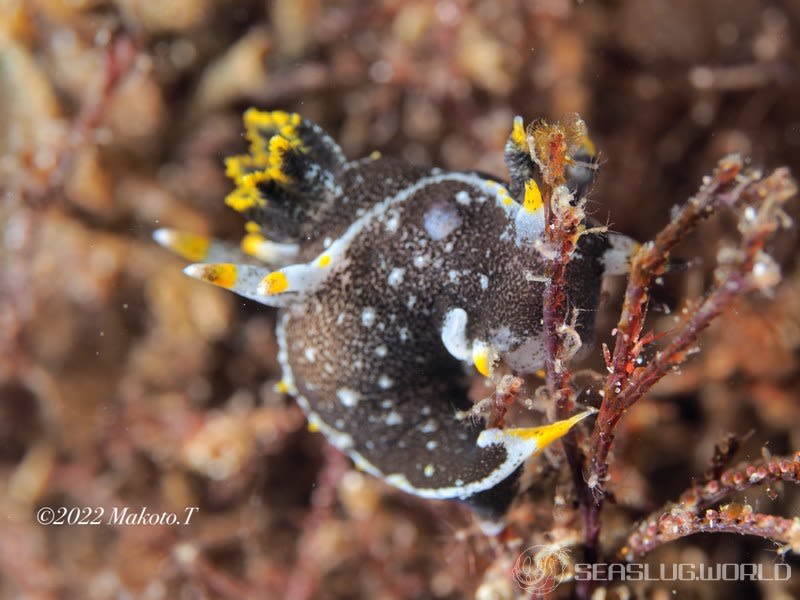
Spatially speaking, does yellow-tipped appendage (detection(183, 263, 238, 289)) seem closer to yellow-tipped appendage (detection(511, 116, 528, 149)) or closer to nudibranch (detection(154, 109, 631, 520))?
nudibranch (detection(154, 109, 631, 520))

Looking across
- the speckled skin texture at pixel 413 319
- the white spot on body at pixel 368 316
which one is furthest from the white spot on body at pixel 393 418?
the white spot on body at pixel 368 316

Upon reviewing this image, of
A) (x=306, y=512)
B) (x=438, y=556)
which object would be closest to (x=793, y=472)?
(x=438, y=556)

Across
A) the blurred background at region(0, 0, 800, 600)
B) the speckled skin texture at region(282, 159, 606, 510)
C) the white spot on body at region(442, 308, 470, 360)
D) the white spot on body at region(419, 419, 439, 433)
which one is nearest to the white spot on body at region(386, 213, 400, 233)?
the speckled skin texture at region(282, 159, 606, 510)

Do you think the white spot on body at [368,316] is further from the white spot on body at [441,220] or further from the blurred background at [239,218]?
the blurred background at [239,218]

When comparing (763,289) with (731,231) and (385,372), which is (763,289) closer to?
(385,372)
